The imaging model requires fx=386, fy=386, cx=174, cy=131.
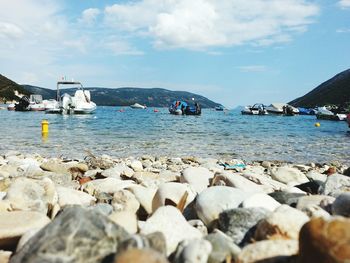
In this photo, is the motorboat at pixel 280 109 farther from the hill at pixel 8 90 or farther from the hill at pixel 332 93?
the hill at pixel 8 90

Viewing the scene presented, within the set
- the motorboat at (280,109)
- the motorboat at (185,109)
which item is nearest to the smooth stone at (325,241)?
the motorboat at (185,109)

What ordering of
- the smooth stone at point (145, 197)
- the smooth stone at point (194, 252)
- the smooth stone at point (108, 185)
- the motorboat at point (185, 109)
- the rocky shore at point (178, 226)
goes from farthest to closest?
the motorboat at point (185, 109) < the smooth stone at point (108, 185) < the smooth stone at point (145, 197) < the smooth stone at point (194, 252) < the rocky shore at point (178, 226)

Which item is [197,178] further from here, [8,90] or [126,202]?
[8,90]

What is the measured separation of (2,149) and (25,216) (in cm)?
1416

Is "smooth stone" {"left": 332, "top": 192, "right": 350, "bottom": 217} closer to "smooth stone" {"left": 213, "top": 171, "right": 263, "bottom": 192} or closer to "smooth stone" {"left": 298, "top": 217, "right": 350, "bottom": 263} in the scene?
"smooth stone" {"left": 298, "top": 217, "right": 350, "bottom": 263}

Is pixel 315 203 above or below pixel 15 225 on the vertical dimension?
above

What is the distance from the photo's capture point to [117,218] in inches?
142

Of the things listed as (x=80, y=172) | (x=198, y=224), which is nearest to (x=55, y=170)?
(x=80, y=172)

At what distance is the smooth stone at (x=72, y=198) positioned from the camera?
4.99 m

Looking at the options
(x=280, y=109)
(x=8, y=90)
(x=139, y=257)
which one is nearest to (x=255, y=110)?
(x=280, y=109)

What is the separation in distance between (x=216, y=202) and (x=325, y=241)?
1.89 m

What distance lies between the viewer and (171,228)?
11.6ft

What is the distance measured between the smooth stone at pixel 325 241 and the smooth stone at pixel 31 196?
3.22 meters

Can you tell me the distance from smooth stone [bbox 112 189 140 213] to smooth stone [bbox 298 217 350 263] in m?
2.53
